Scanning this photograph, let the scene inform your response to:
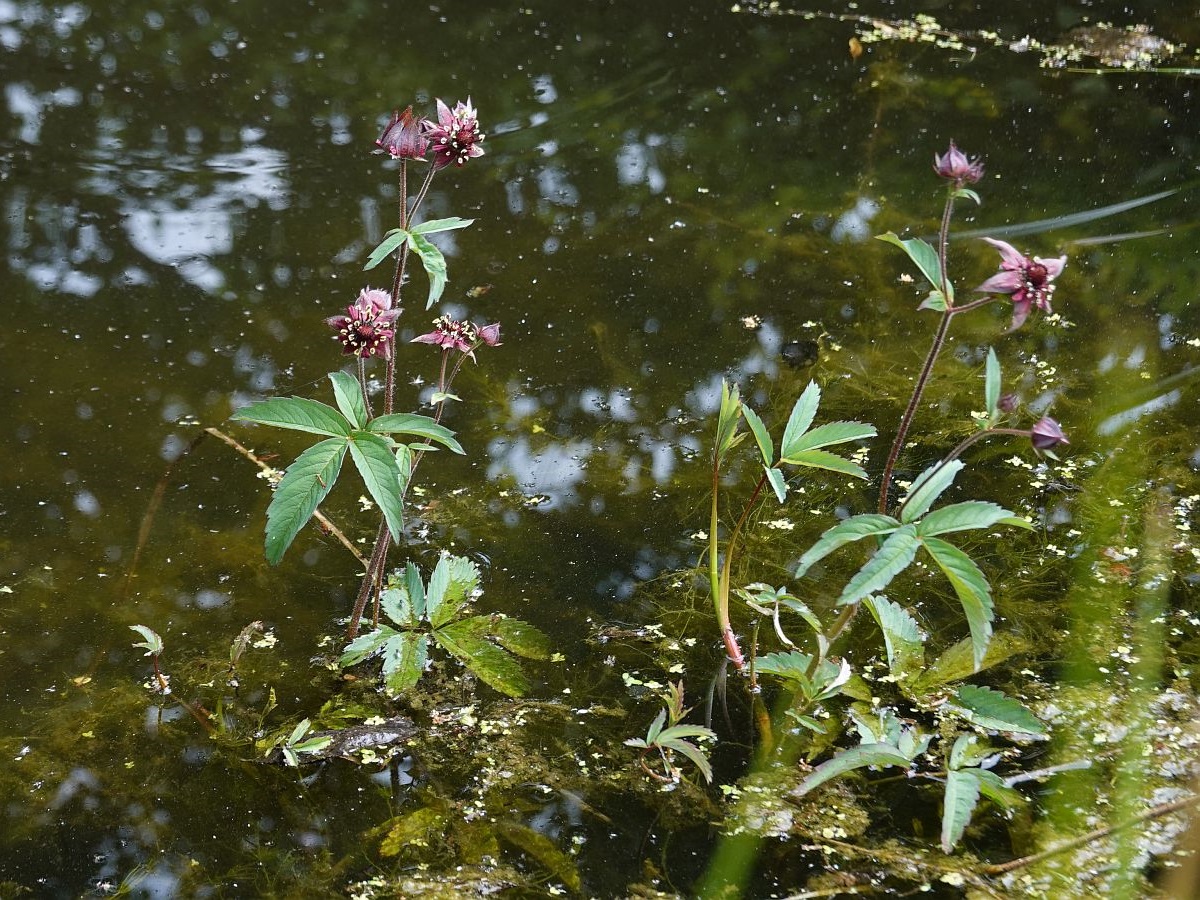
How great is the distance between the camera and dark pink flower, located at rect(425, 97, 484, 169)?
6.31 feet

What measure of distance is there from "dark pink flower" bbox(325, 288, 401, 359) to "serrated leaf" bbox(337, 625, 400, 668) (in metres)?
0.54

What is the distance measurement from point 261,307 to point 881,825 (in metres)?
2.25

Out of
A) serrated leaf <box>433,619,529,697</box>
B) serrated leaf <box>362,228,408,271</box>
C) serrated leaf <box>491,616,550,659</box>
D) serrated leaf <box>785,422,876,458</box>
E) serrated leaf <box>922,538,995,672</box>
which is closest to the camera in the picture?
serrated leaf <box>922,538,995,672</box>

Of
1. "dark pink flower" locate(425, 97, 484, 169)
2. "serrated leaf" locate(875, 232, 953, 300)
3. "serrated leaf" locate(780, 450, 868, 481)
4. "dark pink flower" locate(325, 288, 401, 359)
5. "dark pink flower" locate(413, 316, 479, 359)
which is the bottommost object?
"serrated leaf" locate(780, 450, 868, 481)

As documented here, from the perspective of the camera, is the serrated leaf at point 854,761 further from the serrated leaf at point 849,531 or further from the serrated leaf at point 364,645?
the serrated leaf at point 364,645

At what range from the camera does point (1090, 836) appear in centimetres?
184

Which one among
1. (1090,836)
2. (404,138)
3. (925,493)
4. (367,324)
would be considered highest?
(404,138)

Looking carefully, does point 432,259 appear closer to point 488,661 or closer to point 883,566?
point 488,661

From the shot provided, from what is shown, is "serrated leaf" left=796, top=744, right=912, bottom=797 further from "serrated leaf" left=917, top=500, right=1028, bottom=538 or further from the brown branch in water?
"serrated leaf" left=917, top=500, right=1028, bottom=538

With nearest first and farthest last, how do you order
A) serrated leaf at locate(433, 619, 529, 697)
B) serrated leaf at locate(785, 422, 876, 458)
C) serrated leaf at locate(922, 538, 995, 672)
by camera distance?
serrated leaf at locate(922, 538, 995, 672) → serrated leaf at locate(785, 422, 876, 458) → serrated leaf at locate(433, 619, 529, 697)

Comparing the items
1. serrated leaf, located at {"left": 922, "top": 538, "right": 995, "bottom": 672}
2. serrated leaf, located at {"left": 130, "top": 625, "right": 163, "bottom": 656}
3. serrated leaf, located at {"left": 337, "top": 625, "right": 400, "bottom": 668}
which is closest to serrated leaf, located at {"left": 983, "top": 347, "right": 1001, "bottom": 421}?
serrated leaf, located at {"left": 922, "top": 538, "right": 995, "bottom": 672}

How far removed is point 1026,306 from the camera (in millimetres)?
1644

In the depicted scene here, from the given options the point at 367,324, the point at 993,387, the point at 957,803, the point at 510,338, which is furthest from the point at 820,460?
the point at 510,338

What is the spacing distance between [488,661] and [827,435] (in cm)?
76
